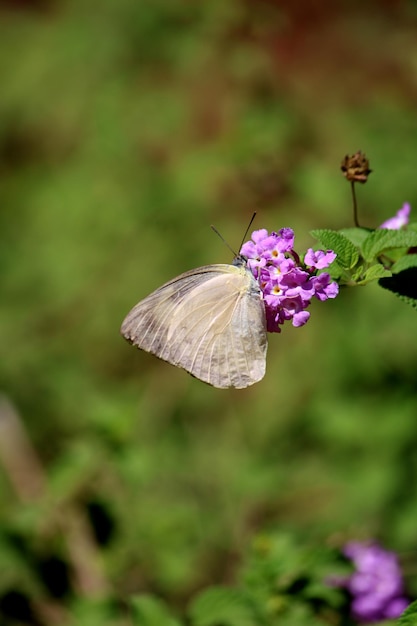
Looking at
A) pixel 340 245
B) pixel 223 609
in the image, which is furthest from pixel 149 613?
pixel 340 245

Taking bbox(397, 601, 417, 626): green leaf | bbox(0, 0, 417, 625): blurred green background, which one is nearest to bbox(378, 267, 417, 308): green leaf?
bbox(397, 601, 417, 626): green leaf

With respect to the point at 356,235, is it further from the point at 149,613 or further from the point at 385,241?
the point at 149,613

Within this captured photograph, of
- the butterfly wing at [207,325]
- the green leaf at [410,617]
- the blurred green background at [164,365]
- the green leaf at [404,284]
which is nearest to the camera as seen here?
the green leaf at [410,617]

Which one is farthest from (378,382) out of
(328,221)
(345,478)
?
(328,221)

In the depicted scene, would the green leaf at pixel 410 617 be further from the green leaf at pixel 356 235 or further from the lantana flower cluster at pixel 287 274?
the green leaf at pixel 356 235

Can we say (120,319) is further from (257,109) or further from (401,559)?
(401,559)

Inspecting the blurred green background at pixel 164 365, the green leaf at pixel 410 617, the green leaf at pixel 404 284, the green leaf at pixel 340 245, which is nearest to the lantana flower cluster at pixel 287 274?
the green leaf at pixel 340 245
